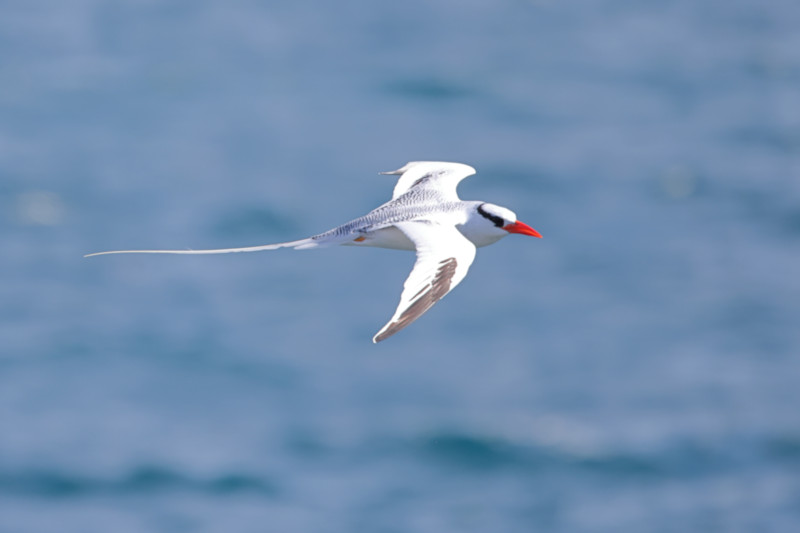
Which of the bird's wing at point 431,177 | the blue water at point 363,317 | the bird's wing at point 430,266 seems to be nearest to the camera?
the bird's wing at point 430,266

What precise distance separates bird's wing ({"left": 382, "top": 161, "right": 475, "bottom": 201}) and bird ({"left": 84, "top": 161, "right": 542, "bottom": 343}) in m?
0.01

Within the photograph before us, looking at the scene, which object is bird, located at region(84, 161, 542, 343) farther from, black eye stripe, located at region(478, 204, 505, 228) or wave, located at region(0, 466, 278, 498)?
wave, located at region(0, 466, 278, 498)

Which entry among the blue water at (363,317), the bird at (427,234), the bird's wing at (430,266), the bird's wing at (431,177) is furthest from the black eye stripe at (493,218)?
the blue water at (363,317)

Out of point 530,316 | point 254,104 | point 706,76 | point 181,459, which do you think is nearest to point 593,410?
point 530,316

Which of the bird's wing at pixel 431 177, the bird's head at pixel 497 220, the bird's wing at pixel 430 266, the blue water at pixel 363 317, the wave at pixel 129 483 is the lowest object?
the bird's wing at pixel 430 266

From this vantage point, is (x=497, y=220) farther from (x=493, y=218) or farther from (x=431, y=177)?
(x=431, y=177)

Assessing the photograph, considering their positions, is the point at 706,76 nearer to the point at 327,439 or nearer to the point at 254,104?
the point at 254,104

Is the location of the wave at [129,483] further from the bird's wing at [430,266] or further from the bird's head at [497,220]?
the bird's wing at [430,266]

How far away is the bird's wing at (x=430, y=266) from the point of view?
33.1ft

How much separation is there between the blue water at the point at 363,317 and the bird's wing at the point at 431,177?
4442 centimetres

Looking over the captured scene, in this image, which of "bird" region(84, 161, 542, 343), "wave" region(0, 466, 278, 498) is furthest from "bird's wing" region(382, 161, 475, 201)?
"wave" region(0, 466, 278, 498)

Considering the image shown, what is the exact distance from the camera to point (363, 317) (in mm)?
63750

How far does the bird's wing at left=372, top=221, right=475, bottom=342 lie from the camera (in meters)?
10.1

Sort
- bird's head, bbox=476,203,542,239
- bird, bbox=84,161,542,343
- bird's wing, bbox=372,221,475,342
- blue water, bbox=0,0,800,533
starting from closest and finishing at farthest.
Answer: bird's wing, bbox=372,221,475,342 → bird, bbox=84,161,542,343 → bird's head, bbox=476,203,542,239 → blue water, bbox=0,0,800,533
